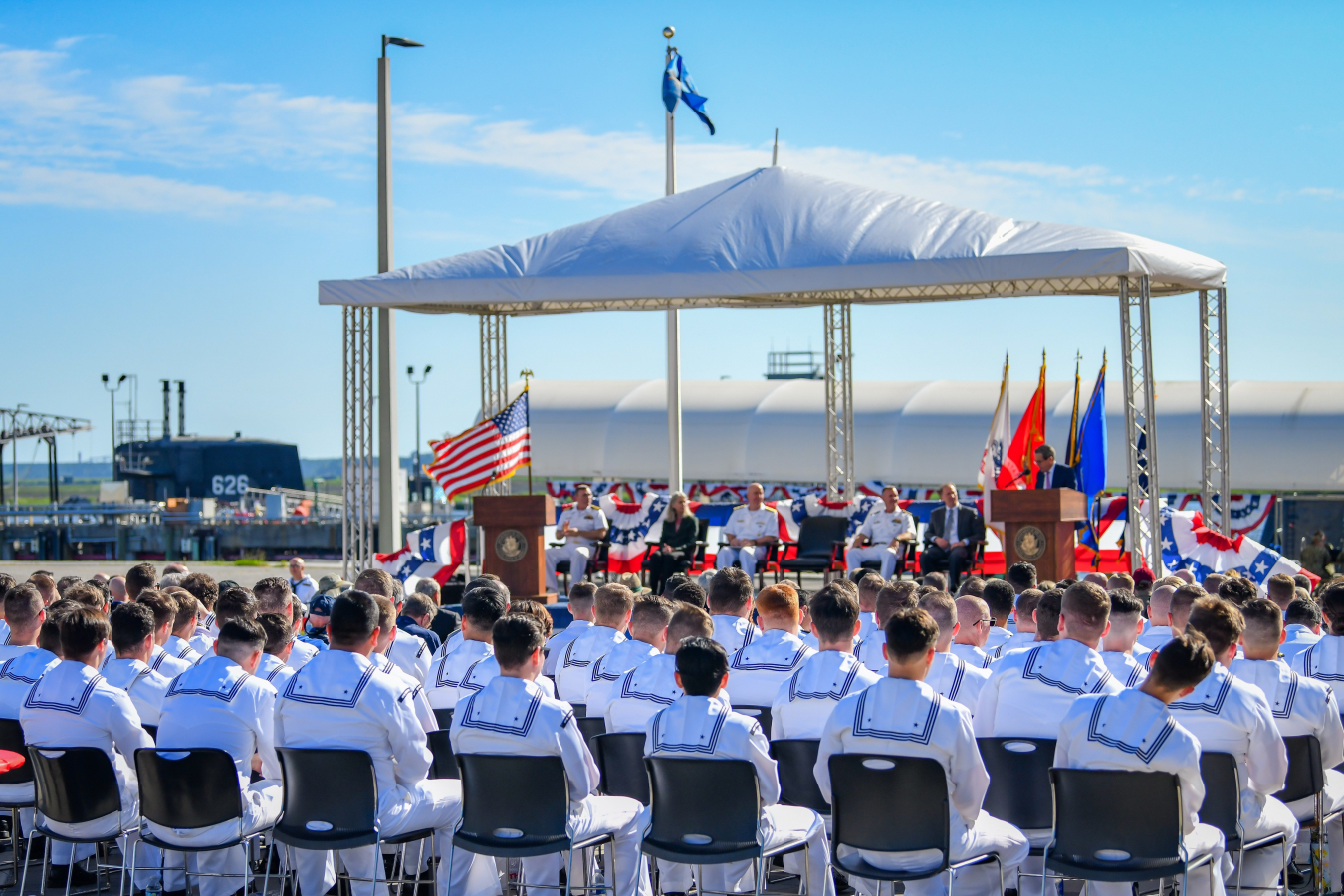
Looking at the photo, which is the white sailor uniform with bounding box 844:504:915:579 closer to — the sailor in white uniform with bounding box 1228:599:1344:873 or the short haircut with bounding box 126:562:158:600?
the short haircut with bounding box 126:562:158:600

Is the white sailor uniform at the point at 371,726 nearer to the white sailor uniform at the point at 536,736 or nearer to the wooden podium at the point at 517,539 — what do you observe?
the white sailor uniform at the point at 536,736

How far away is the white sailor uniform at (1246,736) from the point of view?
458 centimetres

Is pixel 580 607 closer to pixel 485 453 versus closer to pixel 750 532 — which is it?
pixel 485 453

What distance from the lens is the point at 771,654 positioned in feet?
19.1

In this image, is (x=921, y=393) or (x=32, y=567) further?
(x=921, y=393)

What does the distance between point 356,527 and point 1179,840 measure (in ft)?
38.5

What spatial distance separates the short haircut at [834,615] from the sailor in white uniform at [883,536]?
8401 millimetres

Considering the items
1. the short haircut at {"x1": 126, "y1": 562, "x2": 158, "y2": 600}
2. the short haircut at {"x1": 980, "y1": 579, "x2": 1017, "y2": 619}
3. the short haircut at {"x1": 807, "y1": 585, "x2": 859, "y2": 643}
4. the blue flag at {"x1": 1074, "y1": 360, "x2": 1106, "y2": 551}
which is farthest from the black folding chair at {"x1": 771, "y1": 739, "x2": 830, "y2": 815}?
the blue flag at {"x1": 1074, "y1": 360, "x2": 1106, "y2": 551}

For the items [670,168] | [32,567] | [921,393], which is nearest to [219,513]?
[32,567]

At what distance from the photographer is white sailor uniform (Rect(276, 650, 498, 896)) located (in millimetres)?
4840

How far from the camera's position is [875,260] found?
1250 cm

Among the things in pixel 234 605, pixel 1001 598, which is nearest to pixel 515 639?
pixel 234 605

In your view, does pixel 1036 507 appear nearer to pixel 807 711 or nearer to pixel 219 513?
pixel 807 711

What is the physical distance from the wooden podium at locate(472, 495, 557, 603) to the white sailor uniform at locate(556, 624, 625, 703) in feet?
21.3
